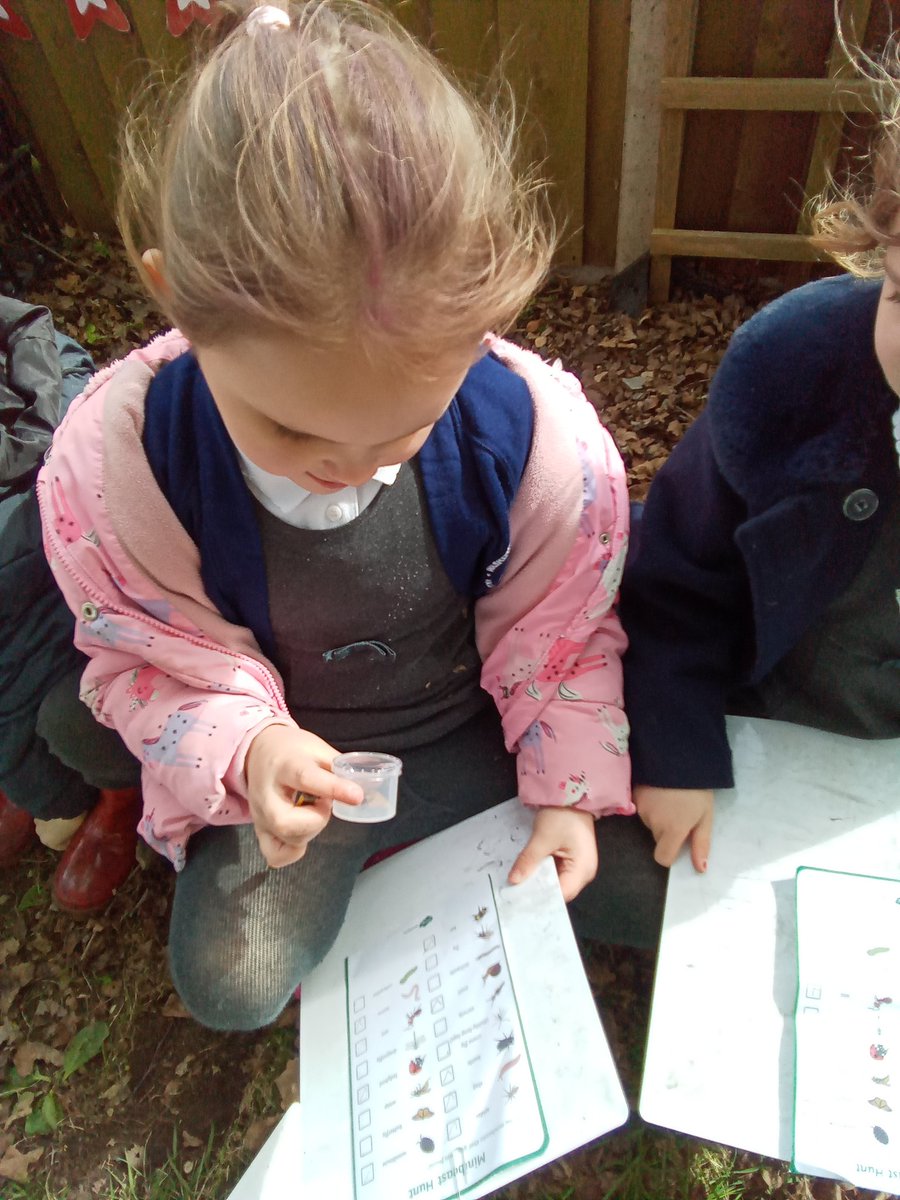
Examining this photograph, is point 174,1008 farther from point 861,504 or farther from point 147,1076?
point 861,504

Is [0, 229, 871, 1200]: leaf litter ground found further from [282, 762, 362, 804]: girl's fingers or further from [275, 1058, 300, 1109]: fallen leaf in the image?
[282, 762, 362, 804]: girl's fingers

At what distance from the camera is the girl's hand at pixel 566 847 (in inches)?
47.6

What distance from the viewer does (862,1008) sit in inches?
38.4

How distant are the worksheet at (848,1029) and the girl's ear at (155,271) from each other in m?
0.96

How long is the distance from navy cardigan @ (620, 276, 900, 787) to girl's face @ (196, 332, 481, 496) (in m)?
0.38

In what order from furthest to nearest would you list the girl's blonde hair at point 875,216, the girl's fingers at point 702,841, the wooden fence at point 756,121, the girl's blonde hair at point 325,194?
the wooden fence at point 756,121, the girl's fingers at point 702,841, the girl's blonde hair at point 875,216, the girl's blonde hair at point 325,194

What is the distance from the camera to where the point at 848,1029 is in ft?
3.16

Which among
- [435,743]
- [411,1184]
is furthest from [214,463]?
[411,1184]

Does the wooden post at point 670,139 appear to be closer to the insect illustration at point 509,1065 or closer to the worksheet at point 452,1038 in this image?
the worksheet at point 452,1038

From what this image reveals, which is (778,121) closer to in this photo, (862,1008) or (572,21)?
(572,21)

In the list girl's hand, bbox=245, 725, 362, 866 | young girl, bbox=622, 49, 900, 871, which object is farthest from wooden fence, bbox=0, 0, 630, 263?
girl's hand, bbox=245, 725, 362, 866

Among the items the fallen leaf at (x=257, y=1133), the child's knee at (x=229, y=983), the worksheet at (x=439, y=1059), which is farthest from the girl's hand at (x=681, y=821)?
the fallen leaf at (x=257, y=1133)

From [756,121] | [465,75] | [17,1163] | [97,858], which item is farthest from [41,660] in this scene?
[756,121]

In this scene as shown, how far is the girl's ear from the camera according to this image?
2.81 feet
